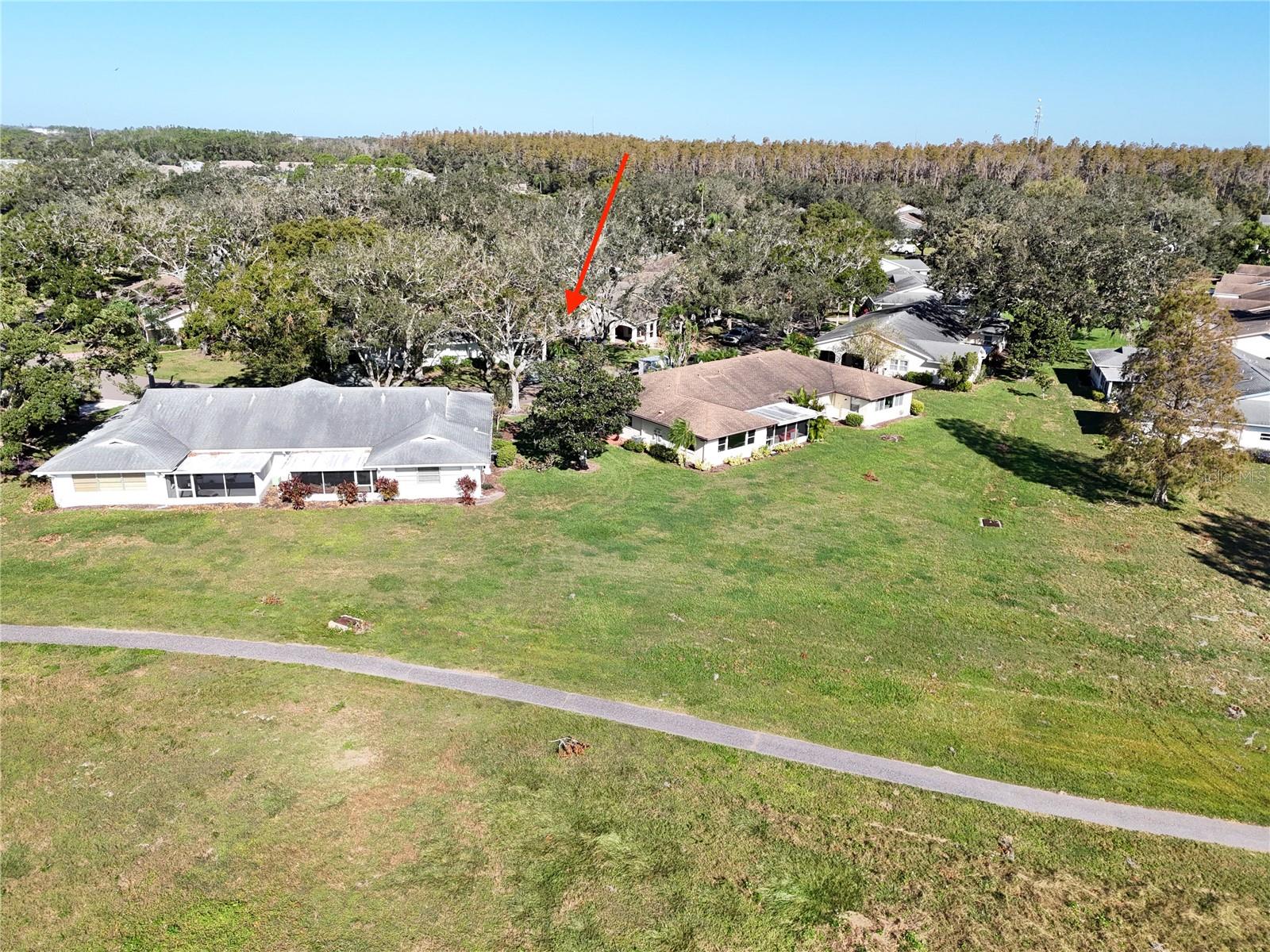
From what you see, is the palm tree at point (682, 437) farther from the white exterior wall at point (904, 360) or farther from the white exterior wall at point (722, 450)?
the white exterior wall at point (904, 360)

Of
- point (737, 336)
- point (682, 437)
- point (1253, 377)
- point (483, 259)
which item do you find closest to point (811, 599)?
point (682, 437)

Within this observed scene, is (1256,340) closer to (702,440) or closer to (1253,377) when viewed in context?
(1253,377)

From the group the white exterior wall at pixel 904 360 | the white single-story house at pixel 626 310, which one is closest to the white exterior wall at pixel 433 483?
the white single-story house at pixel 626 310

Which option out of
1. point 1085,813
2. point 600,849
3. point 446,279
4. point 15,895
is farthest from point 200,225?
point 1085,813

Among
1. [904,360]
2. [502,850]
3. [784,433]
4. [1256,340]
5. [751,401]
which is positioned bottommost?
[502,850]

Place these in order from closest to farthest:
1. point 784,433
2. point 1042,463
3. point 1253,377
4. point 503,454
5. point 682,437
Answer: point 503,454, point 682,437, point 1042,463, point 784,433, point 1253,377
